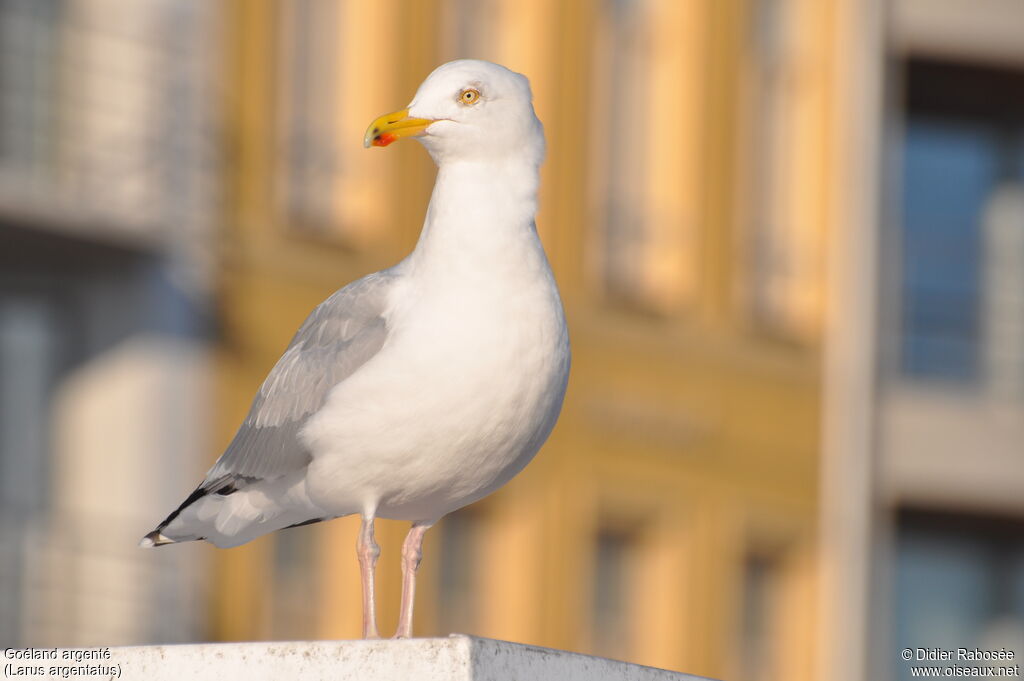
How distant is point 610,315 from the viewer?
20.2m

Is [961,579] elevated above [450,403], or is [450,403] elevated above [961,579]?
[450,403]

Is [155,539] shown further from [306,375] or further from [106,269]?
[106,269]

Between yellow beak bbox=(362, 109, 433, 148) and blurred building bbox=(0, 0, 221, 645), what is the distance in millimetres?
10078

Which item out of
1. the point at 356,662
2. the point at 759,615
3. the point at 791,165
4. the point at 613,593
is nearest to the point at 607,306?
the point at 613,593

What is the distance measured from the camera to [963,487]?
22.3m

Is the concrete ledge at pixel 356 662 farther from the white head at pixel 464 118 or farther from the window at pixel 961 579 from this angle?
the window at pixel 961 579

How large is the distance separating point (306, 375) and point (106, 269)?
10669 millimetres

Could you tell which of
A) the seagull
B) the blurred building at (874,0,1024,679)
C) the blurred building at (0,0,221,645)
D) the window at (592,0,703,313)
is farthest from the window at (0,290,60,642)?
the seagull

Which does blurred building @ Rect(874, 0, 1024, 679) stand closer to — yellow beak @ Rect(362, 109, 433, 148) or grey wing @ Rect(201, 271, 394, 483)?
grey wing @ Rect(201, 271, 394, 483)

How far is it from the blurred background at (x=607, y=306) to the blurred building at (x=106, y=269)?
1.0 inches

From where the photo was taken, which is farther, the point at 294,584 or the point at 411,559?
the point at 294,584

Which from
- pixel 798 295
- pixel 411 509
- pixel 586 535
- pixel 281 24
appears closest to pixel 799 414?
pixel 798 295

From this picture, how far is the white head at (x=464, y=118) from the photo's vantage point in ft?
22.1

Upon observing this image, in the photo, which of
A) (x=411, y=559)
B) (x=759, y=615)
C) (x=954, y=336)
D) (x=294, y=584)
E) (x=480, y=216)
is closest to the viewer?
(x=480, y=216)
